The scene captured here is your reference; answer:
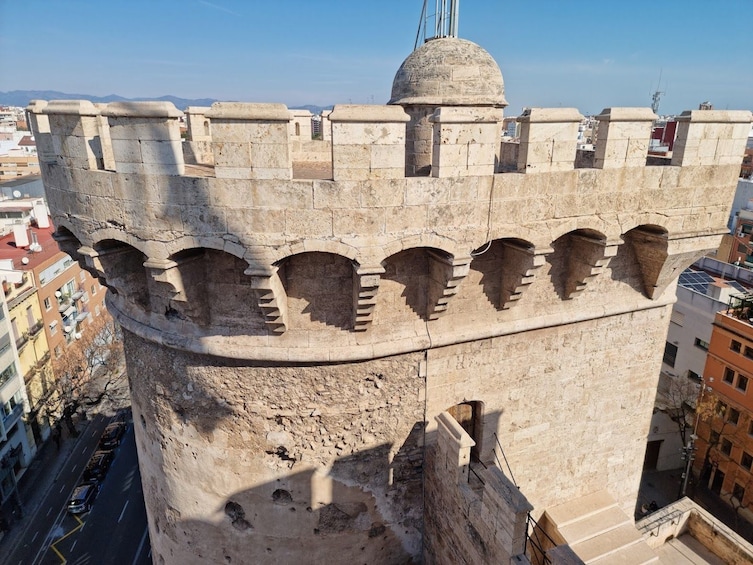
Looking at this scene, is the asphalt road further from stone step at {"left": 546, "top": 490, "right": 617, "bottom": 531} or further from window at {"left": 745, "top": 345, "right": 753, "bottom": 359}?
window at {"left": 745, "top": 345, "right": 753, "bottom": 359}

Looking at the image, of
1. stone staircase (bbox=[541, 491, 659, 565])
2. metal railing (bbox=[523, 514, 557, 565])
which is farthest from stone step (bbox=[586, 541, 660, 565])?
metal railing (bbox=[523, 514, 557, 565])

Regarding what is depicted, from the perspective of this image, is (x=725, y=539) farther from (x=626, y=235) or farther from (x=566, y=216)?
(x=566, y=216)

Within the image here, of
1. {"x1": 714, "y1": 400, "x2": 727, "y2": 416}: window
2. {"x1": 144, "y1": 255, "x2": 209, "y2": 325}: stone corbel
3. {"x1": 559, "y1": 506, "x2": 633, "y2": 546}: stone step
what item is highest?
{"x1": 144, "y1": 255, "x2": 209, "y2": 325}: stone corbel

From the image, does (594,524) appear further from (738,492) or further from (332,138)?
(738,492)

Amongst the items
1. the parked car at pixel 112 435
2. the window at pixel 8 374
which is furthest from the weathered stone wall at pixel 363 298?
the parked car at pixel 112 435

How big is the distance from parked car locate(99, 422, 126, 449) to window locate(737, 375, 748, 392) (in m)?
34.4

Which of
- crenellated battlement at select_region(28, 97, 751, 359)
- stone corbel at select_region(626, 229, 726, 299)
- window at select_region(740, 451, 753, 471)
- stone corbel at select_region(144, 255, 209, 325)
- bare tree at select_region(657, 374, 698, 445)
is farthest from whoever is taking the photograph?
bare tree at select_region(657, 374, 698, 445)

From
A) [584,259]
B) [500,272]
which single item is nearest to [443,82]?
[500,272]

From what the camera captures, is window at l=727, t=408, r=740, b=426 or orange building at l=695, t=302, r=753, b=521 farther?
window at l=727, t=408, r=740, b=426

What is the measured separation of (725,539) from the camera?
11797mm

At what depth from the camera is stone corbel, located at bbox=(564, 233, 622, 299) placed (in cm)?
787

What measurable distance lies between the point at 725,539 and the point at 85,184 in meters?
14.5

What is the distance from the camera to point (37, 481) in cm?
3002

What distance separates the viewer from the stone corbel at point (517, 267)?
7508mm
